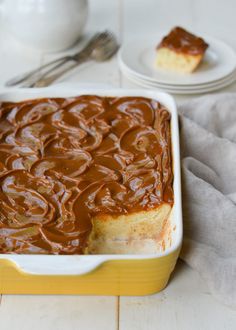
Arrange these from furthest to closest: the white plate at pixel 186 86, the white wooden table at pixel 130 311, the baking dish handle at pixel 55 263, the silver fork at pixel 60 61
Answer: the silver fork at pixel 60 61 < the white plate at pixel 186 86 < the white wooden table at pixel 130 311 < the baking dish handle at pixel 55 263

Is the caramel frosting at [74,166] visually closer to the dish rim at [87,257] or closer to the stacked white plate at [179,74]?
the dish rim at [87,257]

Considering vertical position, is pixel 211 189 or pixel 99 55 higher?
pixel 211 189

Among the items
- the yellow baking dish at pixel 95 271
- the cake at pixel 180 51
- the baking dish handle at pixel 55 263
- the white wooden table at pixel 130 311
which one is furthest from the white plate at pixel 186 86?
the baking dish handle at pixel 55 263

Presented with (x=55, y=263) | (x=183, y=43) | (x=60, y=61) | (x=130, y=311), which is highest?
(x=55, y=263)

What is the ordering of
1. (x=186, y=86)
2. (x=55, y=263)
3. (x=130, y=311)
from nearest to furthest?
(x=55, y=263)
(x=130, y=311)
(x=186, y=86)

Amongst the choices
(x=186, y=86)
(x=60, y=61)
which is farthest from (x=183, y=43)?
(x=60, y=61)

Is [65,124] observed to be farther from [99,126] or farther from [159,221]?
[159,221]

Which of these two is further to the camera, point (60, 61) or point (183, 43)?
point (60, 61)

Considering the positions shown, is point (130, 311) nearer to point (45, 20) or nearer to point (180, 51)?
point (180, 51)
